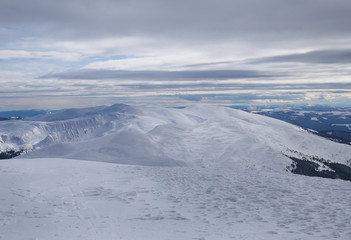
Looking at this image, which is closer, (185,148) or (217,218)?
(217,218)

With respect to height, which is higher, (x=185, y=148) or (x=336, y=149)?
(x=185, y=148)

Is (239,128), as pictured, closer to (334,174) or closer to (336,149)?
(334,174)

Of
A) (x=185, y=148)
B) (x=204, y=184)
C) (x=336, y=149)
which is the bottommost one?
(x=336, y=149)

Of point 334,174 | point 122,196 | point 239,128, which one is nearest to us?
point 122,196

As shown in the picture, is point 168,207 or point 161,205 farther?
point 161,205

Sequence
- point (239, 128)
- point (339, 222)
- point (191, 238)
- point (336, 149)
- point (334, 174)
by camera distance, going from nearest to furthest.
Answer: point (191, 238)
point (339, 222)
point (334, 174)
point (239, 128)
point (336, 149)

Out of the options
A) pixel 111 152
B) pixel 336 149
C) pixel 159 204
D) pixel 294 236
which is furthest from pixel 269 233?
pixel 336 149
